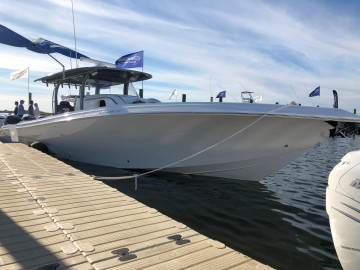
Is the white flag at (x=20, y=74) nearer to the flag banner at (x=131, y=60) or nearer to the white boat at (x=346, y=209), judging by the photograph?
the flag banner at (x=131, y=60)

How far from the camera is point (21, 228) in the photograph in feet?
8.96

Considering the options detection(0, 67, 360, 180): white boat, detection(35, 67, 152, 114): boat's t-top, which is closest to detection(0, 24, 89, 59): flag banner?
detection(35, 67, 152, 114): boat's t-top

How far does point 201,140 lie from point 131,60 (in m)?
4.13

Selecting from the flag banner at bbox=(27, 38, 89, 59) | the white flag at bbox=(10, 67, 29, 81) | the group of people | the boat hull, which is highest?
the flag banner at bbox=(27, 38, 89, 59)

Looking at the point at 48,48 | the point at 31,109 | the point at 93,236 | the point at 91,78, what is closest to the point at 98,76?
the point at 91,78

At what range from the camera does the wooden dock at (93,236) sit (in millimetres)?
2182

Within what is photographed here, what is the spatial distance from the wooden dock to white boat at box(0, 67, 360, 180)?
2.33 metres

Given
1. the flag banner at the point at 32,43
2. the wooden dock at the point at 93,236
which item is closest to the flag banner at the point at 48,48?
the flag banner at the point at 32,43

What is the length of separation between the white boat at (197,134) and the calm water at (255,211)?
0.39 metres

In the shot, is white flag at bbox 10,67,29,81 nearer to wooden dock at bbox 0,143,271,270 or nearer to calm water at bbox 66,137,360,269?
calm water at bbox 66,137,360,269

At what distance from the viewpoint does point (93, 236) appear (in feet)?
8.61

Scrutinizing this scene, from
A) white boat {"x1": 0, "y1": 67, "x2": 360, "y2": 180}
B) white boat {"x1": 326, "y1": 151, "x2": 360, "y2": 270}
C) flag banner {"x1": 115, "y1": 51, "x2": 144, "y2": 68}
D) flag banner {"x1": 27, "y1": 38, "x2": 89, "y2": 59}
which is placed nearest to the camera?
white boat {"x1": 326, "y1": 151, "x2": 360, "y2": 270}

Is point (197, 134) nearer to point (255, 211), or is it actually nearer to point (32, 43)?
point (255, 211)

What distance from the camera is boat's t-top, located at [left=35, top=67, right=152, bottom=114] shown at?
8172mm
